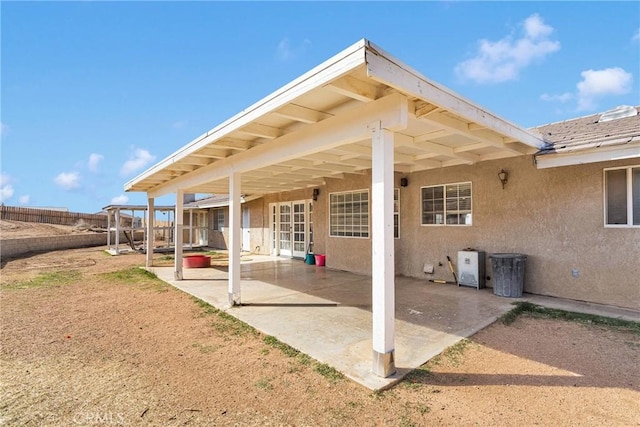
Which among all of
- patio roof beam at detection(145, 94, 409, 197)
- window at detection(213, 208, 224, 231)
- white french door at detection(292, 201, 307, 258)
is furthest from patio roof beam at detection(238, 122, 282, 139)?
window at detection(213, 208, 224, 231)

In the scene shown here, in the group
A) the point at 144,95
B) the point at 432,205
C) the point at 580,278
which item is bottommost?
the point at 580,278

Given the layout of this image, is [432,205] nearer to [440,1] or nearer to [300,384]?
[440,1]

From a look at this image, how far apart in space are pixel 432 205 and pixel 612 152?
3.77 meters

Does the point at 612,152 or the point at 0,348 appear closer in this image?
the point at 0,348

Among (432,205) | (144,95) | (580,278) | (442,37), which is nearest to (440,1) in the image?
(442,37)

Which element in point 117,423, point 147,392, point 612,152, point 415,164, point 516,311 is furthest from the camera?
point 415,164

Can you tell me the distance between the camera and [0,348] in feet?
14.0

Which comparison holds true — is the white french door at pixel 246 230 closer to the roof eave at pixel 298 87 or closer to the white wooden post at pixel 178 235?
the white wooden post at pixel 178 235

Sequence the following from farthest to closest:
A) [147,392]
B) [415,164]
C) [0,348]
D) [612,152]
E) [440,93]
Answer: [415,164] → [612,152] → [0,348] → [440,93] → [147,392]

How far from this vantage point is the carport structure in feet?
9.89

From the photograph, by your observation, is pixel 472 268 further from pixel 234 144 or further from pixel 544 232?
pixel 234 144

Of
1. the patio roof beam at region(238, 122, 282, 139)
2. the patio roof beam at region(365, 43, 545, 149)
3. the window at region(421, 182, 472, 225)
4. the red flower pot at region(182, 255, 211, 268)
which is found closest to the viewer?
the patio roof beam at region(365, 43, 545, 149)

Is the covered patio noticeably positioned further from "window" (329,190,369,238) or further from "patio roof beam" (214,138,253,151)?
"patio roof beam" (214,138,253,151)

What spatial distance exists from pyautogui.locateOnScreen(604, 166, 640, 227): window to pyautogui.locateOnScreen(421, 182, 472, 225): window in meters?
2.46
